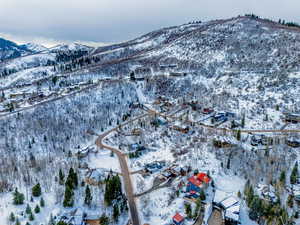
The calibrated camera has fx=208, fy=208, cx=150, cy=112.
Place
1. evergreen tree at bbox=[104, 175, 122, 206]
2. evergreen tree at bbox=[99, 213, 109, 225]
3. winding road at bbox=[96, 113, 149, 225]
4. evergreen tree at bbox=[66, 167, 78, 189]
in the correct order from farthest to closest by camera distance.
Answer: evergreen tree at bbox=[66, 167, 78, 189] → evergreen tree at bbox=[104, 175, 122, 206] → winding road at bbox=[96, 113, 149, 225] → evergreen tree at bbox=[99, 213, 109, 225]

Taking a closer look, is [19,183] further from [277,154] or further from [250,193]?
[277,154]

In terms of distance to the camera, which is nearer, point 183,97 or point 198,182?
point 198,182

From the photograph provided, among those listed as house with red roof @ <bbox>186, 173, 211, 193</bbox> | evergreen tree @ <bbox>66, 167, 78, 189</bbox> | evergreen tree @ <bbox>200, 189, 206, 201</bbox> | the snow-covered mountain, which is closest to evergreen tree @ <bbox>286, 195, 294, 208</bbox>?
the snow-covered mountain

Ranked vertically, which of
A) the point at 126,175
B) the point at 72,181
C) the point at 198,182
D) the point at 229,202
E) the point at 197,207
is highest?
the point at 198,182

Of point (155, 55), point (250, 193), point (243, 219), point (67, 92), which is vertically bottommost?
point (243, 219)

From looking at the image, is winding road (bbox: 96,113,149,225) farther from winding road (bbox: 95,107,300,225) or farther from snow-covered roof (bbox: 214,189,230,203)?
snow-covered roof (bbox: 214,189,230,203)

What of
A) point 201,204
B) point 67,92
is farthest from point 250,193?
point 67,92

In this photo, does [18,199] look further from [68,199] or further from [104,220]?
[104,220]

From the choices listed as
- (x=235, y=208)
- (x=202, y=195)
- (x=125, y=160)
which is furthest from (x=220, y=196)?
(x=125, y=160)
